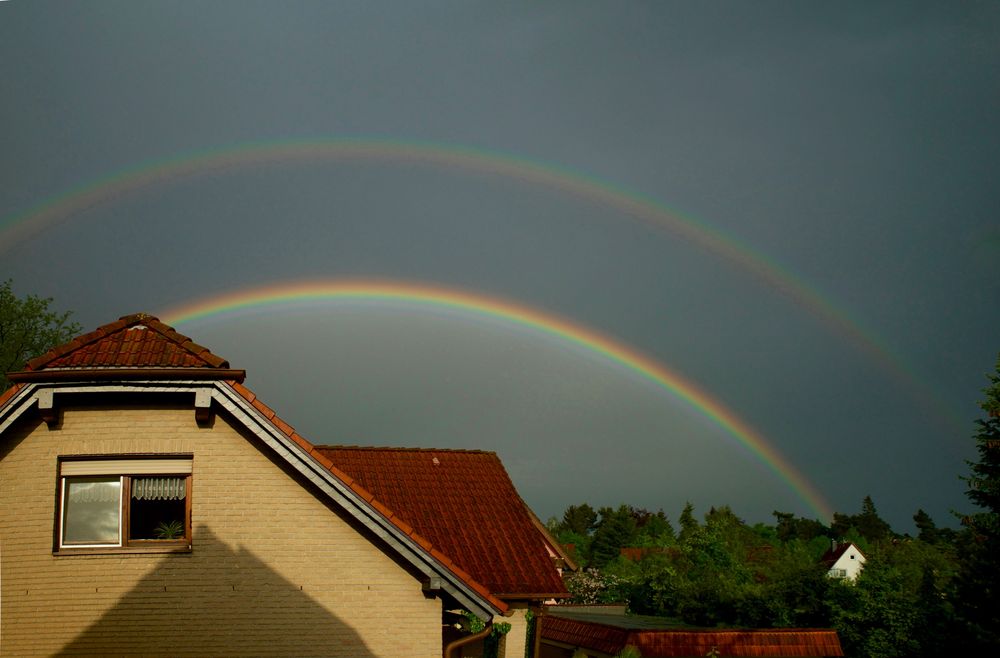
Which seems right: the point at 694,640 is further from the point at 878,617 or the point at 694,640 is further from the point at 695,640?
the point at 878,617

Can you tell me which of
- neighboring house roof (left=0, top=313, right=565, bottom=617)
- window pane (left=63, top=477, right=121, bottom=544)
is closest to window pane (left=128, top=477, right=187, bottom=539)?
window pane (left=63, top=477, right=121, bottom=544)

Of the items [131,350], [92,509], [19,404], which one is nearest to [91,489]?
[92,509]

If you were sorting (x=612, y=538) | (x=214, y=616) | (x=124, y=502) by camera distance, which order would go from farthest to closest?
(x=612, y=538) → (x=124, y=502) → (x=214, y=616)

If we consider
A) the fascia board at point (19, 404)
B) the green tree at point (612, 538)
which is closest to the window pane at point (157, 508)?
the fascia board at point (19, 404)

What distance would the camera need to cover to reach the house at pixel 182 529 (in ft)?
47.2

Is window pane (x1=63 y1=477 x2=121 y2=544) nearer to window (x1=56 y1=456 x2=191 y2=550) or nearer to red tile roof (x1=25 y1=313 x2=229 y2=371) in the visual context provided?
window (x1=56 y1=456 x2=191 y2=550)

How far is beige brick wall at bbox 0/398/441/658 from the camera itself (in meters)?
14.4

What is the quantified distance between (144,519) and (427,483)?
1220 cm

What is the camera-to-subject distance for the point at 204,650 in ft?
46.9

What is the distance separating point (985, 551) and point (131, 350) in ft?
118

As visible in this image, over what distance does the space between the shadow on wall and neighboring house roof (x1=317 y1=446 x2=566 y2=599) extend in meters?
8.23

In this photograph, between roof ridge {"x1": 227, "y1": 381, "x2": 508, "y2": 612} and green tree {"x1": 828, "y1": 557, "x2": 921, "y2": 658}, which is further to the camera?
green tree {"x1": 828, "y1": 557, "x2": 921, "y2": 658}

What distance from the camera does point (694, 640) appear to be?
3509 cm

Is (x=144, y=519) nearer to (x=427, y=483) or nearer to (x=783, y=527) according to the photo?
(x=427, y=483)
